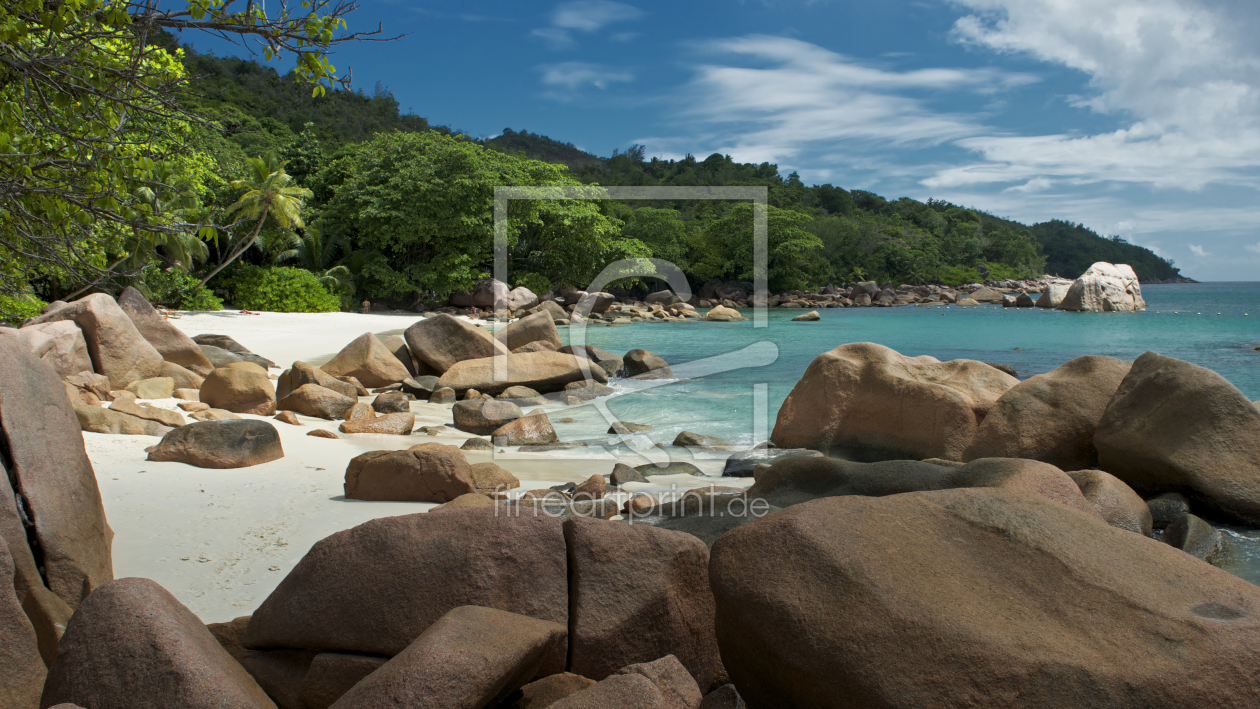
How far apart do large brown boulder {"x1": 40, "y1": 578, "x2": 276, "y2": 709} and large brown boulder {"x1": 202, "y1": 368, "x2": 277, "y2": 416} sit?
707 centimetres

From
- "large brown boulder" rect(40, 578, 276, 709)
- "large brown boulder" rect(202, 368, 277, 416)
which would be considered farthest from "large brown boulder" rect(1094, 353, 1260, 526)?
"large brown boulder" rect(202, 368, 277, 416)

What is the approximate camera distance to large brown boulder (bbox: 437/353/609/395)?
41.0ft

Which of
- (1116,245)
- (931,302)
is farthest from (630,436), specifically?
(1116,245)

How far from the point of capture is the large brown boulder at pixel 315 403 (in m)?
9.16

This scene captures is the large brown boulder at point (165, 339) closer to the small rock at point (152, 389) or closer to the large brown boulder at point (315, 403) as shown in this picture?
the small rock at point (152, 389)

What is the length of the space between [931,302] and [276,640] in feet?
216

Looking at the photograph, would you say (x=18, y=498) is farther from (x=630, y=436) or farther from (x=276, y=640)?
(x=630, y=436)

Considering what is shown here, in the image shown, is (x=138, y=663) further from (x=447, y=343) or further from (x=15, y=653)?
(x=447, y=343)

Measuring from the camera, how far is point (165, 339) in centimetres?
1209

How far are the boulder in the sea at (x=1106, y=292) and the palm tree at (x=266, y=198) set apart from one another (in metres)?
46.9

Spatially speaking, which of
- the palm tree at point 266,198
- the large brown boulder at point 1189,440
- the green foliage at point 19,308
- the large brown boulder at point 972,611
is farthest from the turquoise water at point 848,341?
the palm tree at point 266,198

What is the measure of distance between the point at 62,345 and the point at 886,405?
980 cm

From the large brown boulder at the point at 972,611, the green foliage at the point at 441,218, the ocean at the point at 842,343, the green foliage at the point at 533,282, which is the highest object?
the green foliage at the point at 441,218

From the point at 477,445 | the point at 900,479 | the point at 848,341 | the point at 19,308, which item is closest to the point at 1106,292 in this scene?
the point at 848,341
